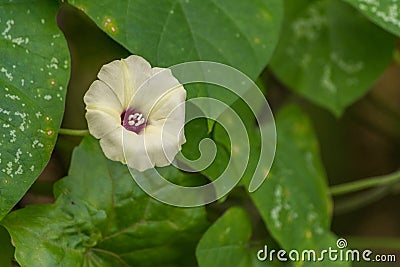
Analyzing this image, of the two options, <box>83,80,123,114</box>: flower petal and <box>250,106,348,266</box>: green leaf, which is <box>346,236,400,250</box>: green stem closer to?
<box>250,106,348,266</box>: green leaf

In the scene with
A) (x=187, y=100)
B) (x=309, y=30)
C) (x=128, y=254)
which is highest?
(x=187, y=100)

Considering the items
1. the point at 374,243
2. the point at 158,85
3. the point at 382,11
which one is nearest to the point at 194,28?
the point at 158,85

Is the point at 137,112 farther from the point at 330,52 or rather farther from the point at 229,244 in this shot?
the point at 330,52

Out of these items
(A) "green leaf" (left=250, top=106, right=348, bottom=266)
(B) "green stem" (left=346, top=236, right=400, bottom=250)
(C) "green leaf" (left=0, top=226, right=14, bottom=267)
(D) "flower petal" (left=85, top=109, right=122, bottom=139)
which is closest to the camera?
(D) "flower petal" (left=85, top=109, right=122, bottom=139)

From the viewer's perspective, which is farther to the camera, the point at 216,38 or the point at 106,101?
the point at 216,38

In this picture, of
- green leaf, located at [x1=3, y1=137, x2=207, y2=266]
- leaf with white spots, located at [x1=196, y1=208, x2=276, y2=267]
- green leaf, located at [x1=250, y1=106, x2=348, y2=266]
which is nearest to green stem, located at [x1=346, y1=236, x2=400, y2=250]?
green leaf, located at [x1=250, y1=106, x2=348, y2=266]

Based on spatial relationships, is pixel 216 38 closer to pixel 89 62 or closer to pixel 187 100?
pixel 187 100

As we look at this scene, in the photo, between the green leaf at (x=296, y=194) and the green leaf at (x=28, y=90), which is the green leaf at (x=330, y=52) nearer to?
the green leaf at (x=296, y=194)

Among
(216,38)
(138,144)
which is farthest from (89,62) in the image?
(138,144)
